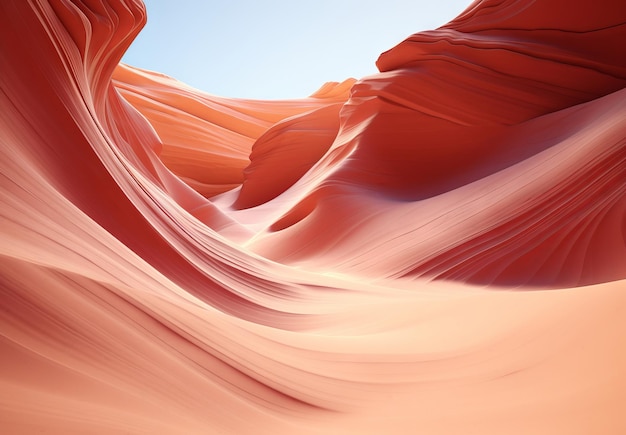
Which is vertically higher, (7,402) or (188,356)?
(188,356)

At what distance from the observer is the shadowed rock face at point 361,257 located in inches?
39.2

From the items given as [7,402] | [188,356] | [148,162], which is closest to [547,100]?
[148,162]

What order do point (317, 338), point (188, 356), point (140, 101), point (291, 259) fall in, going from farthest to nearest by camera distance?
point (140, 101), point (291, 259), point (317, 338), point (188, 356)

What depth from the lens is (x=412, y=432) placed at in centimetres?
108

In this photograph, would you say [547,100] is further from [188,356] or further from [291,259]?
[188,356]

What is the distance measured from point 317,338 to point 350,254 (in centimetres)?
277

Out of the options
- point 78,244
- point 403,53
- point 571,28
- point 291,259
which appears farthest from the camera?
point 403,53

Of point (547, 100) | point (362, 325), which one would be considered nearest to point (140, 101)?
point (547, 100)

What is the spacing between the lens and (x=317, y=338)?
6.16ft

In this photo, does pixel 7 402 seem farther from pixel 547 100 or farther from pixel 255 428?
pixel 547 100

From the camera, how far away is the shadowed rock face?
3.27ft

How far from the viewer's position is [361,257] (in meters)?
4.44

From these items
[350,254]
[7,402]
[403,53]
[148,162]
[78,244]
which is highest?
[403,53]

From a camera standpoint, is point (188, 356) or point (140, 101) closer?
point (188, 356)
